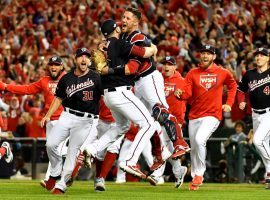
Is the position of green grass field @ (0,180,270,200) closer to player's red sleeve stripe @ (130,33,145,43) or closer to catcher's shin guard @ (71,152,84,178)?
catcher's shin guard @ (71,152,84,178)

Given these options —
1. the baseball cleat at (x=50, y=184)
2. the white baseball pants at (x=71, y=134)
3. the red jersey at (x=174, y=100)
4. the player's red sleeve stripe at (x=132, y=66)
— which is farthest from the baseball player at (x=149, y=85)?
the red jersey at (x=174, y=100)

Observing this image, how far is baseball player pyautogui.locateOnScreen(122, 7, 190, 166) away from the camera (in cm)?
1598

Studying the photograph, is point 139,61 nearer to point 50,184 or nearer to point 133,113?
point 133,113

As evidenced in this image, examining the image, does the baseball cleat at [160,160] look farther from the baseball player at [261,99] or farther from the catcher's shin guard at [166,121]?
the baseball player at [261,99]

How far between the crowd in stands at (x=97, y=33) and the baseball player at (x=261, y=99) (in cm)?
668

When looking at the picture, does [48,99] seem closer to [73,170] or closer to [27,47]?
[73,170]

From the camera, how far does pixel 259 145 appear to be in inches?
712

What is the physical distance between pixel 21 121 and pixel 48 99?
271 inches

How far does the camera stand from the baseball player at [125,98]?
15.5m

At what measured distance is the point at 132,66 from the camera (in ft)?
51.1

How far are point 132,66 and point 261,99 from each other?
3.71 meters

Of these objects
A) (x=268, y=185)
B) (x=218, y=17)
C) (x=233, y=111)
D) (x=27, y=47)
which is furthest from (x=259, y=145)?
(x=27, y=47)

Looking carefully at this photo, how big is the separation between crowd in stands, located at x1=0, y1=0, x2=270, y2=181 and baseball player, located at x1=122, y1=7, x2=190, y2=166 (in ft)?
28.6

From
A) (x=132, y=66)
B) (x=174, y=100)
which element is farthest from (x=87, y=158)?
(x=174, y=100)
